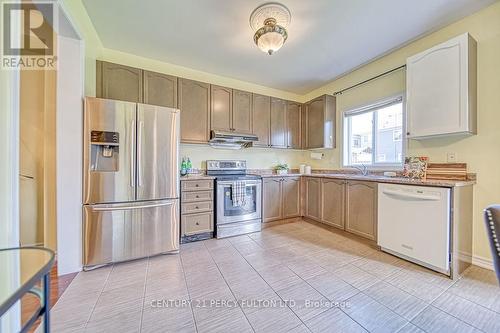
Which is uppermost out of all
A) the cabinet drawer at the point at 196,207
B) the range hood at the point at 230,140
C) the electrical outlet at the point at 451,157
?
the range hood at the point at 230,140

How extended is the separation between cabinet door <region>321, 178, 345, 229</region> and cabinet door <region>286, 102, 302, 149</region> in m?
1.12

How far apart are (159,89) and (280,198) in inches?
103

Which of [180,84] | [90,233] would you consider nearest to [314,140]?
[180,84]

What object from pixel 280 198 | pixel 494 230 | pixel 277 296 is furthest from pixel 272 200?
pixel 494 230

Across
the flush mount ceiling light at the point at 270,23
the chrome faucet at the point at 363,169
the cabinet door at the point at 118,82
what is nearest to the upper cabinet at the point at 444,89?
the chrome faucet at the point at 363,169

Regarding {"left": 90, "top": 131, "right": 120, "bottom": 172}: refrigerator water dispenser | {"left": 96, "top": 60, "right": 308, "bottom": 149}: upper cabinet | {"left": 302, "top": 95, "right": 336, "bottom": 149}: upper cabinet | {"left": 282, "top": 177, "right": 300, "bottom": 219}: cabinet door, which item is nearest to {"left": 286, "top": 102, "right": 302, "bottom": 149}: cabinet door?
{"left": 96, "top": 60, "right": 308, "bottom": 149}: upper cabinet

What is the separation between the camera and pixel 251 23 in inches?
86.3

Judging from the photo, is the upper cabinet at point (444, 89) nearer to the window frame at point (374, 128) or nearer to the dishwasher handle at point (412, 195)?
the window frame at point (374, 128)

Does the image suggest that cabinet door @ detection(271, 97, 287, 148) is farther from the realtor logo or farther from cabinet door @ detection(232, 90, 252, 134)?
the realtor logo

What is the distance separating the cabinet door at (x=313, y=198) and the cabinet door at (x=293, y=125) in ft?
2.80

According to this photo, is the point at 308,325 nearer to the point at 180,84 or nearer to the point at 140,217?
the point at 140,217

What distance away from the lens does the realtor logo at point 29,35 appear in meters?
1.15

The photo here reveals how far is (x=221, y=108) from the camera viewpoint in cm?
341

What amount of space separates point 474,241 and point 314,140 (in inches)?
99.0
